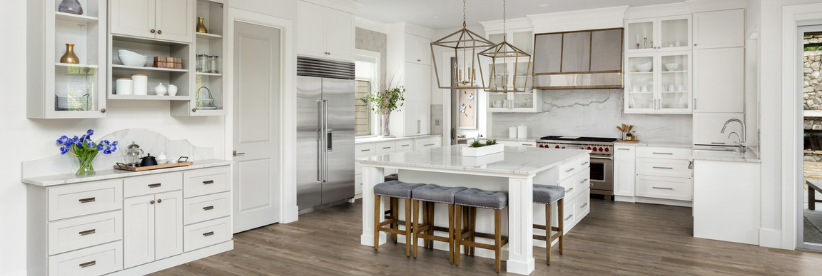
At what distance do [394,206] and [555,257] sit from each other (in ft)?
4.54

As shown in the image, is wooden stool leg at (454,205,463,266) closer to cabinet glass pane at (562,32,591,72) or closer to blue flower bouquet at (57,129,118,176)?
blue flower bouquet at (57,129,118,176)

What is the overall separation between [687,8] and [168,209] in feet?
20.1

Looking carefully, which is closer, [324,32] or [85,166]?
[85,166]

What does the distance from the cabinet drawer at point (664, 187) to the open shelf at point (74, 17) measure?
6091 millimetres

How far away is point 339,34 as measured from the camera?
6.38 meters

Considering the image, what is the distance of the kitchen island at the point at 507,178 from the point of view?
3836mm

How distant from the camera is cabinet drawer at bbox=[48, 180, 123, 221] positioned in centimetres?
336

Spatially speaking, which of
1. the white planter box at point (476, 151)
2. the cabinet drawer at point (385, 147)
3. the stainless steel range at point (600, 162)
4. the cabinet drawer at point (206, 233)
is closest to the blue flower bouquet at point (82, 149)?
the cabinet drawer at point (206, 233)

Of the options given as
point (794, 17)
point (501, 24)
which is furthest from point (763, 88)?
point (501, 24)

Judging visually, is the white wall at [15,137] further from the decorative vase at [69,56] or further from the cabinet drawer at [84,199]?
the cabinet drawer at [84,199]

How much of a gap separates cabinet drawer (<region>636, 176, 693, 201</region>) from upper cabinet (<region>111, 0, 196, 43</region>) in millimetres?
5472

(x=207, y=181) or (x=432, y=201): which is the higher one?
(x=207, y=181)

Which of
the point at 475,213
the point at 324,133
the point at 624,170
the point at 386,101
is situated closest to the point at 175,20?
the point at 324,133

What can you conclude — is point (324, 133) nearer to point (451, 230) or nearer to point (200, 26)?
point (200, 26)
